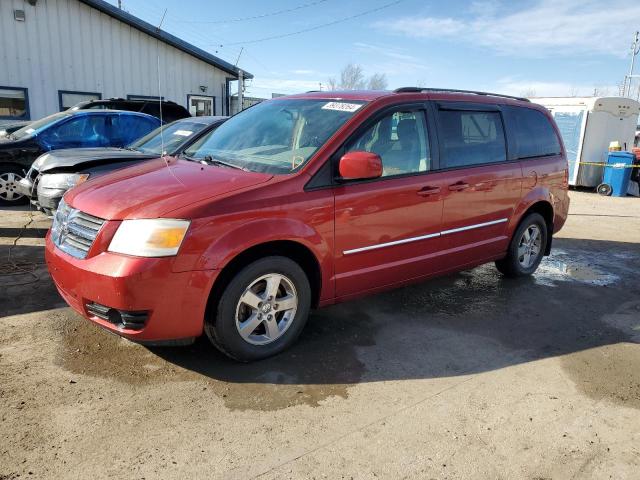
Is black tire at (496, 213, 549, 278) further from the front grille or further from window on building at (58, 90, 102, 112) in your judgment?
window on building at (58, 90, 102, 112)

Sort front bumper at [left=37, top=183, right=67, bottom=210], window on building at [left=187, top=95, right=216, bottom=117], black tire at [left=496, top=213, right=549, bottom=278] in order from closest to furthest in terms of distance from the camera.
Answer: black tire at [left=496, top=213, right=549, bottom=278]
front bumper at [left=37, top=183, right=67, bottom=210]
window on building at [left=187, top=95, right=216, bottom=117]

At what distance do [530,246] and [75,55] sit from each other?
1439 centimetres

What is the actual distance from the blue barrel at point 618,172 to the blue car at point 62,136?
12.2m

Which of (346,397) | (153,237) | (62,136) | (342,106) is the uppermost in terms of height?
(342,106)

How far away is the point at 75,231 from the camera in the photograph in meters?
3.18

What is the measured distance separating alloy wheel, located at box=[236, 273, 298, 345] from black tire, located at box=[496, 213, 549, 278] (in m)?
2.90

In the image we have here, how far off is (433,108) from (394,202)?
1007 mm

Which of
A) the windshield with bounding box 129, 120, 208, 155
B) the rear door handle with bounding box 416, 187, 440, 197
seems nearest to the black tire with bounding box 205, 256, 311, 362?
the rear door handle with bounding box 416, 187, 440, 197

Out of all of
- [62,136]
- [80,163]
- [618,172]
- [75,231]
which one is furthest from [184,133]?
[618,172]

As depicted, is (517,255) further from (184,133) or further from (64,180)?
(64,180)

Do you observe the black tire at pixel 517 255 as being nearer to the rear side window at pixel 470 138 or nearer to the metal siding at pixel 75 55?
the rear side window at pixel 470 138

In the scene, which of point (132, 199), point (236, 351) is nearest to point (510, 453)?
point (236, 351)

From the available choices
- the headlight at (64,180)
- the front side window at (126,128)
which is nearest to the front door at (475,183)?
the headlight at (64,180)

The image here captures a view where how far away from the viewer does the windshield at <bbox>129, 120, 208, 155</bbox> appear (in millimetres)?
7094
